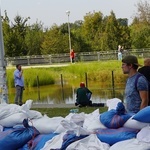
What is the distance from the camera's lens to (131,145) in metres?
4.43

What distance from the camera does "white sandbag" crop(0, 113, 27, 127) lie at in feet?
18.6

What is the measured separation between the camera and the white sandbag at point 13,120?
5672 millimetres

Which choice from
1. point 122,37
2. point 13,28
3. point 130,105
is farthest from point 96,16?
point 130,105

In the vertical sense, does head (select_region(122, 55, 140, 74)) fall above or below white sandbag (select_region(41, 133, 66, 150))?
above

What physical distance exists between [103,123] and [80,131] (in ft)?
0.90

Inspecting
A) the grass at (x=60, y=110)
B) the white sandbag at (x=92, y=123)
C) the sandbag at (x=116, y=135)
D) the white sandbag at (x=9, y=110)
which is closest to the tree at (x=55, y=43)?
the grass at (x=60, y=110)

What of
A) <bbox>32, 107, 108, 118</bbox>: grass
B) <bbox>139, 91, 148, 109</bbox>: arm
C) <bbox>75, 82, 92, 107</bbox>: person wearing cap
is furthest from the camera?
<bbox>75, 82, 92, 107</bbox>: person wearing cap

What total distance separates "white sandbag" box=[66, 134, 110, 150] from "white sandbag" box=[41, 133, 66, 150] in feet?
0.62

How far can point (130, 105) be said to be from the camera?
19.1 ft

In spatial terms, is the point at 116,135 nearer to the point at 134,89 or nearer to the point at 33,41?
the point at 134,89

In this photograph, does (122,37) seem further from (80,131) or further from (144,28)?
(80,131)

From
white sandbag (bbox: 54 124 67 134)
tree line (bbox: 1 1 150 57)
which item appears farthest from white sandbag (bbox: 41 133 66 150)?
tree line (bbox: 1 1 150 57)

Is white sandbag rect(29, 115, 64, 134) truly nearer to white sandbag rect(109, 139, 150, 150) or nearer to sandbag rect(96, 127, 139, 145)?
sandbag rect(96, 127, 139, 145)

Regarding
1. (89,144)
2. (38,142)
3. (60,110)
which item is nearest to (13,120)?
(38,142)
